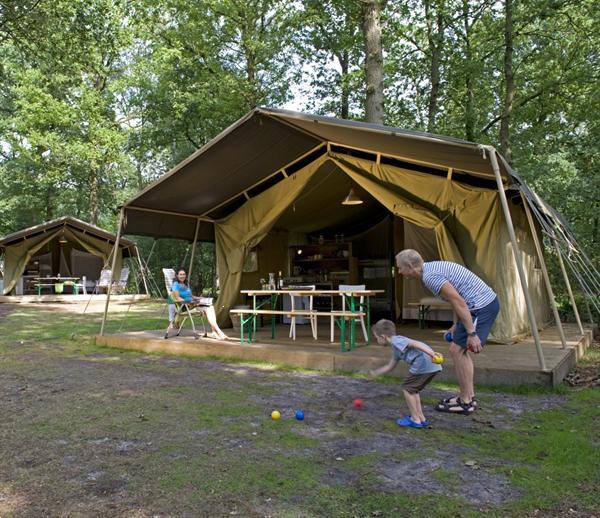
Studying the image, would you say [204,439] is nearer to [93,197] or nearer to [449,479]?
[449,479]

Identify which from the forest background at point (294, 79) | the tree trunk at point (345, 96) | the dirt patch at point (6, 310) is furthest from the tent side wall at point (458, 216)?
the tree trunk at point (345, 96)

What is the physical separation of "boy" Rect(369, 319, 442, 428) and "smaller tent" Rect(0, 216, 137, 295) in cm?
1429

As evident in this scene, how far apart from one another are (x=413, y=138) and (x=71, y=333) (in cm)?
669

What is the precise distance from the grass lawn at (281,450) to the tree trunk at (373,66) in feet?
17.0

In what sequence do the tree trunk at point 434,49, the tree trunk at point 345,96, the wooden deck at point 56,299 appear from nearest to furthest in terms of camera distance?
the tree trunk at point 434,49
the wooden deck at point 56,299
the tree trunk at point 345,96

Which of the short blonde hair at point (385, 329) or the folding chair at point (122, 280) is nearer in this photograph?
the short blonde hair at point (385, 329)

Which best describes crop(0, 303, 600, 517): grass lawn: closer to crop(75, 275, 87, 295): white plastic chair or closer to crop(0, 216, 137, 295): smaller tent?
crop(0, 216, 137, 295): smaller tent

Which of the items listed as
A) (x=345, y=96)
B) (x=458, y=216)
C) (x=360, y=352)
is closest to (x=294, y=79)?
(x=345, y=96)

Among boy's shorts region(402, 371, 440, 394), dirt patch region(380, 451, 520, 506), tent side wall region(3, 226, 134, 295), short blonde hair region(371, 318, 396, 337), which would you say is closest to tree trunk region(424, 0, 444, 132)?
tent side wall region(3, 226, 134, 295)

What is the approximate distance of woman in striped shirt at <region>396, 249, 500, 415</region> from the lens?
3.37 metres

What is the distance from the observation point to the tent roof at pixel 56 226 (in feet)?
55.0

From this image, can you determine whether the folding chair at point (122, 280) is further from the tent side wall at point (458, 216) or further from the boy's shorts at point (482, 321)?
the boy's shorts at point (482, 321)

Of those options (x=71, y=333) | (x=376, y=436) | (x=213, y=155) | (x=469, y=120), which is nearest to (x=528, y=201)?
(x=376, y=436)

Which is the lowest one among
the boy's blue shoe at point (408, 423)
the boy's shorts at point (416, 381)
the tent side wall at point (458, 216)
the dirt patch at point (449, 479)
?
the dirt patch at point (449, 479)
